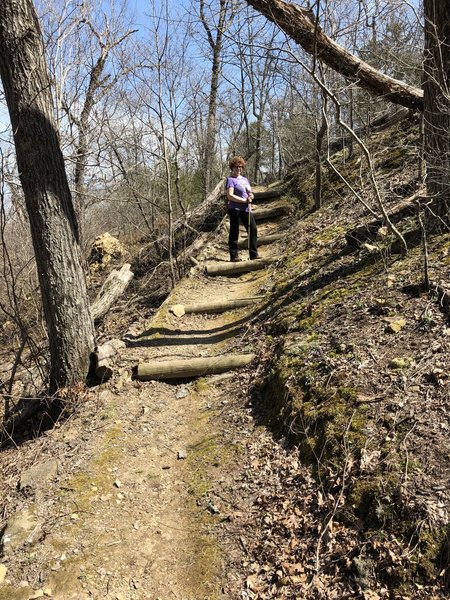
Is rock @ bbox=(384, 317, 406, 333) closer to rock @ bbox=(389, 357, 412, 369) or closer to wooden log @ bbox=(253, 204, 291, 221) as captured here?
rock @ bbox=(389, 357, 412, 369)

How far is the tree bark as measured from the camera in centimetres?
552

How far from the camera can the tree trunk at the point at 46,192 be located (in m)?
4.94

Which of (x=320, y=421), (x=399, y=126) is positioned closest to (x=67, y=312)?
(x=320, y=421)

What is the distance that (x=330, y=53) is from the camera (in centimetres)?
570

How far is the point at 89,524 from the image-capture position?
3.65 metres

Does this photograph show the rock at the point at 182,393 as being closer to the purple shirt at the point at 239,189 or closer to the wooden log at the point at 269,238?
the purple shirt at the point at 239,189

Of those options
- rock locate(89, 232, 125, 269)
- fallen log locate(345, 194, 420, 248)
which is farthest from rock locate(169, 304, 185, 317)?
rock locate(89, 232, 125, 269)

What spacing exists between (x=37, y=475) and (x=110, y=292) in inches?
212

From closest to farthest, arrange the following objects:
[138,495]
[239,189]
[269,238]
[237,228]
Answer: [138,495] < [239,189] < [237,228] < [269,238]

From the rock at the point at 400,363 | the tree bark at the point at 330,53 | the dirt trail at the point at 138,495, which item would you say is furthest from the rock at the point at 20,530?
the tree bark at the point at 330,53

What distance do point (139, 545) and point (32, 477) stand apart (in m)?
1.36

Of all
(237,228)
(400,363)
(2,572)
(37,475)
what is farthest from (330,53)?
(2,572)

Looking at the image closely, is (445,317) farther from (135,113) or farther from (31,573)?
(135,113)

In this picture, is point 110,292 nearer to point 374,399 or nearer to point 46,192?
point 46,192
